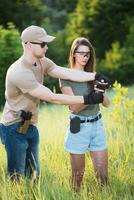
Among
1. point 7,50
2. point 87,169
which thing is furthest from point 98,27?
point 87,169

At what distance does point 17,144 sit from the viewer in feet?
16.4

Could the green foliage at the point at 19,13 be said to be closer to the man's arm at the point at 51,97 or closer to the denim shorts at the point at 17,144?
the denim shorts at the point at 17,144

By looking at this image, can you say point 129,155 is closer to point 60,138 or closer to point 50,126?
point 60,138

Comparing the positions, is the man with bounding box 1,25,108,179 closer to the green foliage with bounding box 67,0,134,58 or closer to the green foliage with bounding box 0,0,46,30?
the green foliage with bounding box 0,0,46,30

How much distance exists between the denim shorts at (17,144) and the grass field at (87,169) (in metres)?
0.12

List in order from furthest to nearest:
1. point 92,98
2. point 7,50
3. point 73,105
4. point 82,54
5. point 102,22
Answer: point 102,22 → point 7,50 → point 82,54 → point 73,105 → point 92,98

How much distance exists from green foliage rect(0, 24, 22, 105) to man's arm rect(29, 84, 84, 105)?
1060 cm

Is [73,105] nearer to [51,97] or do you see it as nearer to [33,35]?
[51,97]

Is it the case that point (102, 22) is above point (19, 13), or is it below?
below

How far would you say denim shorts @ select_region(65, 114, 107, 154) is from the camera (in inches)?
199

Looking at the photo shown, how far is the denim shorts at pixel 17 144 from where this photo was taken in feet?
16.4

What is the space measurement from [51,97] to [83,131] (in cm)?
43

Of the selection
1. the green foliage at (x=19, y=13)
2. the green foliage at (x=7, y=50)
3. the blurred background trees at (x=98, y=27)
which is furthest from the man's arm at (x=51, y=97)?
the green foliage at (x=19, y=13)

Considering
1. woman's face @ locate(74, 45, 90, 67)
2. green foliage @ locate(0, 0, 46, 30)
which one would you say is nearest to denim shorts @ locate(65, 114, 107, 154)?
woman's face @ locate(74, 45, 90, 67)
